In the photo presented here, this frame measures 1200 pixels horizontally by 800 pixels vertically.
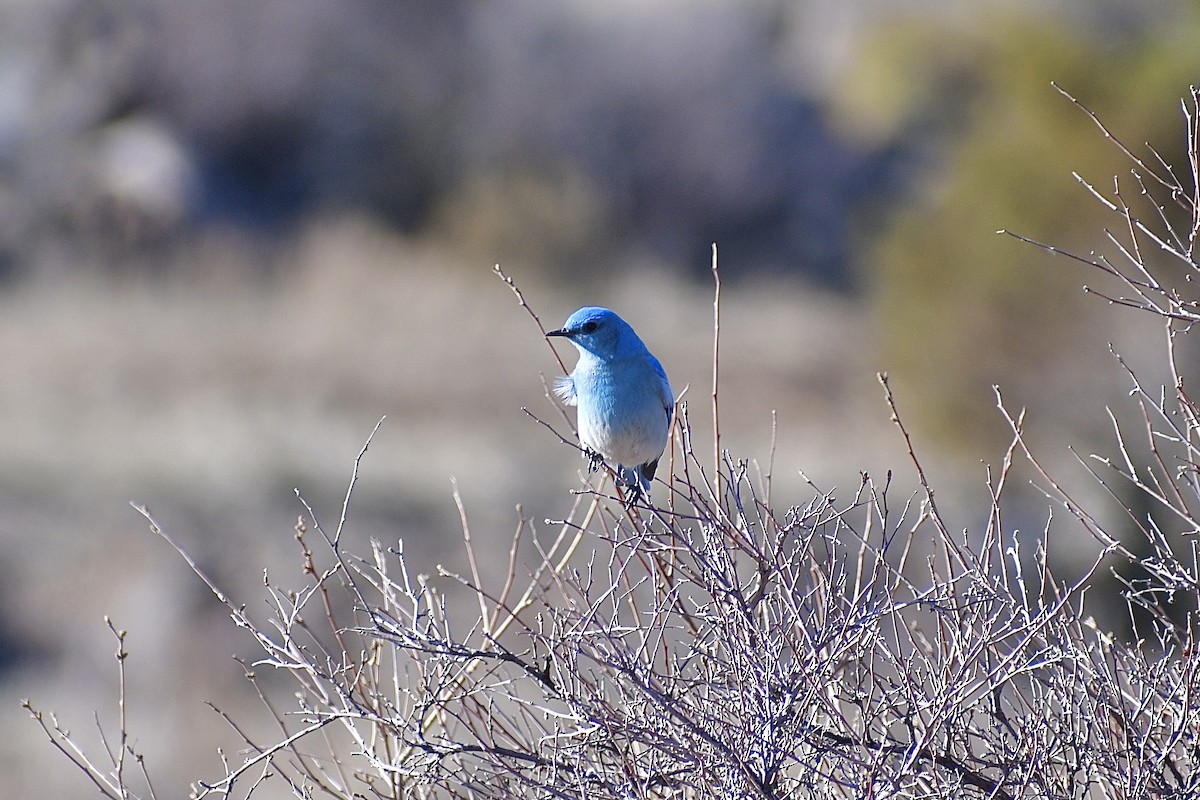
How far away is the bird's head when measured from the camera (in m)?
5.09

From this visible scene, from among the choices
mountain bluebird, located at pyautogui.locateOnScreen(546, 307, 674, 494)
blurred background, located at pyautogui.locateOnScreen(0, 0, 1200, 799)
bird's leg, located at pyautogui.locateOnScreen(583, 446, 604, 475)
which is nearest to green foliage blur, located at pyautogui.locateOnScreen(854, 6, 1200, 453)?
blurred background, located at pyautogui.locateOnScreen(0, 0, 1200, 799)

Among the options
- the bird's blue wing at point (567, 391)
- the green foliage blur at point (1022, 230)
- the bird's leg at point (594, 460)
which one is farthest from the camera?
the green foliage blur at point (1022, 230)

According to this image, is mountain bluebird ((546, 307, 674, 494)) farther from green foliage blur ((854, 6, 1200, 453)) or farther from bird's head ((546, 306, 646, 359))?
green foliage blur ((854, 6, 1200, 453))

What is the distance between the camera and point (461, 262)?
24234 millimetres

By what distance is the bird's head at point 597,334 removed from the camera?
5.09 metres

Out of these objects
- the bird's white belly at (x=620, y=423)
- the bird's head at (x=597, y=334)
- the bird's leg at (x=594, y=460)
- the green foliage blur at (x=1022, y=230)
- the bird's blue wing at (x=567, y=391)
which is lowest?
the bird's leg at (x=594, y=460)

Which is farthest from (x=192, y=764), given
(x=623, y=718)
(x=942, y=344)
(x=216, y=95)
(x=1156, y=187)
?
(x=216, y=95)

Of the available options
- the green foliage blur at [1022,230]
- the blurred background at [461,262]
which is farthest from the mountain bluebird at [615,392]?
the green foliage blur at [1022,230]

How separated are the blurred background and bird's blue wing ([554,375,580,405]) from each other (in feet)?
22.9

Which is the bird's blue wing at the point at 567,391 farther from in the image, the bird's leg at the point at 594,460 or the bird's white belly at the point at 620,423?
the bird's leg at the point at 594,460

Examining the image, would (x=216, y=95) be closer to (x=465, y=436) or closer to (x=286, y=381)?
(x=286, y=381)

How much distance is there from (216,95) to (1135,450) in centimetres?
1992

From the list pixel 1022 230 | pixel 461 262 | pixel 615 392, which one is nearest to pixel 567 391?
pixel 615 392

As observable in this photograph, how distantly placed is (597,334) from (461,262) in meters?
19.4
